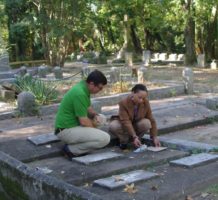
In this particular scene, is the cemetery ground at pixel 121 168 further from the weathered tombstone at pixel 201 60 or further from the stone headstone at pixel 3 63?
the weathered tombstone at pixel 201 60

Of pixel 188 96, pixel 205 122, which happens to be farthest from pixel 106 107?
pixel 205 122

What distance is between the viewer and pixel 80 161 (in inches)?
233

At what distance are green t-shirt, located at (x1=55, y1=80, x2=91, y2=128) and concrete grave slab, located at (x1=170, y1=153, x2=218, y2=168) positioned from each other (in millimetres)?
1343

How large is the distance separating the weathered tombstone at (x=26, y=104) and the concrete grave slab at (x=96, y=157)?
16.3 ft

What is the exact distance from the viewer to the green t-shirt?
6016 mm

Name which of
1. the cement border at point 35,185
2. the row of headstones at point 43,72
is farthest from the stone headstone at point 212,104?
Result: the row of headstones at point 43,72

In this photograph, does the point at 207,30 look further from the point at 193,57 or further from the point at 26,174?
the point at 26,174

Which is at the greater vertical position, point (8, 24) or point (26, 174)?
point (8, 24)

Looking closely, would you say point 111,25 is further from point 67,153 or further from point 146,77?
point 67,153

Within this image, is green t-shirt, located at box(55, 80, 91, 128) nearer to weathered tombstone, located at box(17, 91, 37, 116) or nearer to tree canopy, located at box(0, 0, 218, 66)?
weathered tombstone, located at box(17, 91, 37, 116)

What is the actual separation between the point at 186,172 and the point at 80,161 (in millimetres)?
1381

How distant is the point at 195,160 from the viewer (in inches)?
225

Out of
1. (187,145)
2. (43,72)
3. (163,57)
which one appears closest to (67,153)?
(187,145)

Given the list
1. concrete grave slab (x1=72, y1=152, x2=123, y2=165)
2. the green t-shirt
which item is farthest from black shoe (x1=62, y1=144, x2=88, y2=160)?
the green t-shirt
